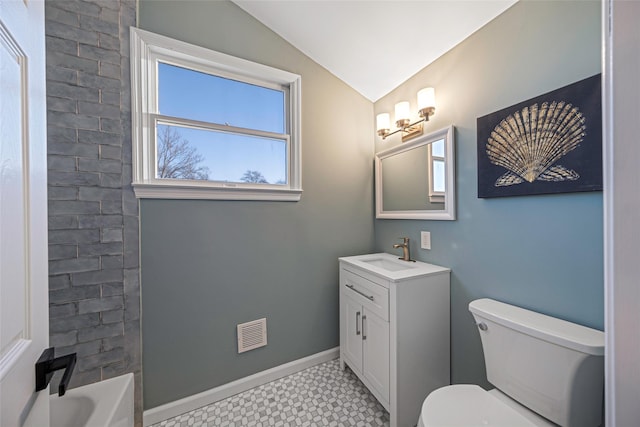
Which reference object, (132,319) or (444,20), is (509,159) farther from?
(132,319)

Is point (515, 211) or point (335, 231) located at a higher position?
point (515, 211)

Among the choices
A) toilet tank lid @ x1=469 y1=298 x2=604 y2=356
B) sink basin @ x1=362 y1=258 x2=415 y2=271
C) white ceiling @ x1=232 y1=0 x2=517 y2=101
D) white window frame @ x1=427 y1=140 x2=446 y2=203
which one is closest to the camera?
toilet tank lid @ x1=469 y1=298 x2=604 y2=356

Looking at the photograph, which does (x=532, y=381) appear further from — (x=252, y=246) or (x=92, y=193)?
(x=92, y=193)

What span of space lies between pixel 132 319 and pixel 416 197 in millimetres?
1986

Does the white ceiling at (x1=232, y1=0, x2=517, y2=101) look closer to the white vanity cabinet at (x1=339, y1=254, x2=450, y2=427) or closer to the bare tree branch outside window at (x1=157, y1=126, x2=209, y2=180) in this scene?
the bare tree branch outside window at (x1=157, y1=126, x2=209, y2=180)

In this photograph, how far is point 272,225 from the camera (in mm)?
1777

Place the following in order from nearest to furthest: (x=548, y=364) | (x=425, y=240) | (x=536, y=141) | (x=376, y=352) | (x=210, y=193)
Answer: (x=548, y=364) → (x=536, y=141) → (x=376, y=352) → (x=210, y=193) → (x=425, y=240)

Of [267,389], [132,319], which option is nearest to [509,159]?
[267,389]

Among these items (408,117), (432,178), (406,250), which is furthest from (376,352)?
(408,117)

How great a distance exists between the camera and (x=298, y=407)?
1503 millimetres

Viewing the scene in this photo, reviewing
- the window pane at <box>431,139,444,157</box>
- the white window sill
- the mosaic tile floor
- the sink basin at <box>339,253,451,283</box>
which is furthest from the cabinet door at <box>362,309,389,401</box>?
the window pane at <box>431,139,444,157</box>

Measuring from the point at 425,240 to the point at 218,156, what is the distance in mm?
1592

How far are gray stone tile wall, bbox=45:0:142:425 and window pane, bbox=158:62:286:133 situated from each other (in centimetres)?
23

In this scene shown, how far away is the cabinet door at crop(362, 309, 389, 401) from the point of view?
1378 mm
